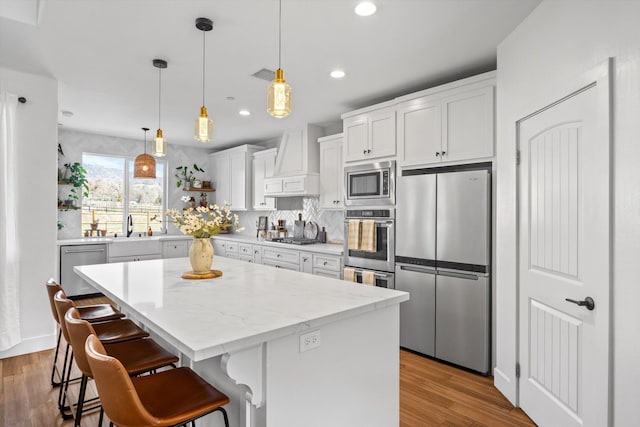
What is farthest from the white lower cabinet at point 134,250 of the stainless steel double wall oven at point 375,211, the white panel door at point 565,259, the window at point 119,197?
the white panel door at point 565,259

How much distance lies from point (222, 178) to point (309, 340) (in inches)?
225

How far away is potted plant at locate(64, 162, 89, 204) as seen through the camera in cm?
573

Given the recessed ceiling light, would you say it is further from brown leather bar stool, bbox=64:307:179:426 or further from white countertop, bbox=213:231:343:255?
white countertop, bbox=213:231:343:255

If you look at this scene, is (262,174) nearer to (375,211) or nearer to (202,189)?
(202,189)

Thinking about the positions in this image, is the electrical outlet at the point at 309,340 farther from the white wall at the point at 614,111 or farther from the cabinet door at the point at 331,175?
the cabinet door at the point at 331,175

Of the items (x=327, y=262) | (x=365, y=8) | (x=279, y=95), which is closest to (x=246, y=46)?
(x=365, y=8)

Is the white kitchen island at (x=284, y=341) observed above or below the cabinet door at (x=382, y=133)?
below

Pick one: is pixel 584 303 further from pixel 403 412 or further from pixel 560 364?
Result: pixel 403 412

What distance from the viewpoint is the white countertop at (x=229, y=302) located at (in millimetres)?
1343

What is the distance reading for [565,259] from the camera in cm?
200

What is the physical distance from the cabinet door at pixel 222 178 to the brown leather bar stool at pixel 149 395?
531cm

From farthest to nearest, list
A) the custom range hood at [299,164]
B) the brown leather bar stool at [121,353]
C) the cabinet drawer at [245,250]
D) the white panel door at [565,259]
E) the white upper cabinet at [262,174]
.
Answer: the white upper cabinet at [262,174] < the cabinet drawer at [245,250] < the custom range hood at [299,164] < the white panel door at [565,259] < the brown leather bar stool at [121,353]

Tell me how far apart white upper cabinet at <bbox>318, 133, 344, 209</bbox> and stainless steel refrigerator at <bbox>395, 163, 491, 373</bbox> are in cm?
114

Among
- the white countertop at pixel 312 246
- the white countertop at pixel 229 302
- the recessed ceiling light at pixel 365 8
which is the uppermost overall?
the recessed ceiling light at pixel 365 8
